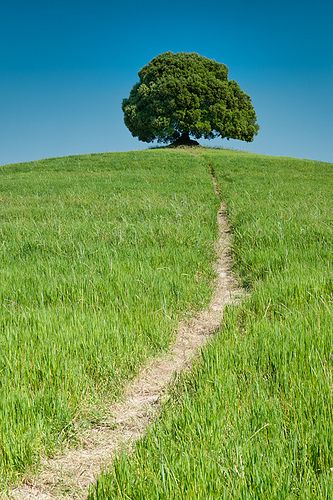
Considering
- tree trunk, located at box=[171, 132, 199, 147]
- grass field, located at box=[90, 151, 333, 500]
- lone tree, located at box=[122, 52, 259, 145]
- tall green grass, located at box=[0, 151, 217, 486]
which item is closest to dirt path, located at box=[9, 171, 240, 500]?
tall green grass, located at box=[0, 151, 217, 486]

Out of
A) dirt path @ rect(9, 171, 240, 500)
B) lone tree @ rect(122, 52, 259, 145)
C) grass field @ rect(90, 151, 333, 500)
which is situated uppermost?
lone tree @ rect(122, 52, 259, 145)

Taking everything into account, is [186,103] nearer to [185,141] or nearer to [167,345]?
[185,141]

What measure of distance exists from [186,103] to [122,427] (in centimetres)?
5359

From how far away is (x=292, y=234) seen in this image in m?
9.16

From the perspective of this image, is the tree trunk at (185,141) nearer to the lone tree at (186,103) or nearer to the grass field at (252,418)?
the lone tree at (186,103)

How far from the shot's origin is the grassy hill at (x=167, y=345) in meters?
2.45

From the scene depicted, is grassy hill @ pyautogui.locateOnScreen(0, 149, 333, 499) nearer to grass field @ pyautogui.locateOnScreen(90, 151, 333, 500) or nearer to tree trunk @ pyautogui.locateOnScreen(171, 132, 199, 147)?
grass field @ pyautogui.locateOnScreen(90, 151, 333, 500)

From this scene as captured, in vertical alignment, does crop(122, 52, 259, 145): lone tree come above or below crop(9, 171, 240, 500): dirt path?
above

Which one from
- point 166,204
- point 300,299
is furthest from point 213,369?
point 166,204

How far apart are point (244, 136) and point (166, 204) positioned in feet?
156

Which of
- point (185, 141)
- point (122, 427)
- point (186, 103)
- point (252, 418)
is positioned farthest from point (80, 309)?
point (185, 141)

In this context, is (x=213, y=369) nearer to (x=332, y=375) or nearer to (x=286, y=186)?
(x=332, y=375)

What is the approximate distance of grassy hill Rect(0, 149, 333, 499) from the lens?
2451mm

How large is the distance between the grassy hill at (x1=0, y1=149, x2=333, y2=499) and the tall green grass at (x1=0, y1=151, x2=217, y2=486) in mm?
17
